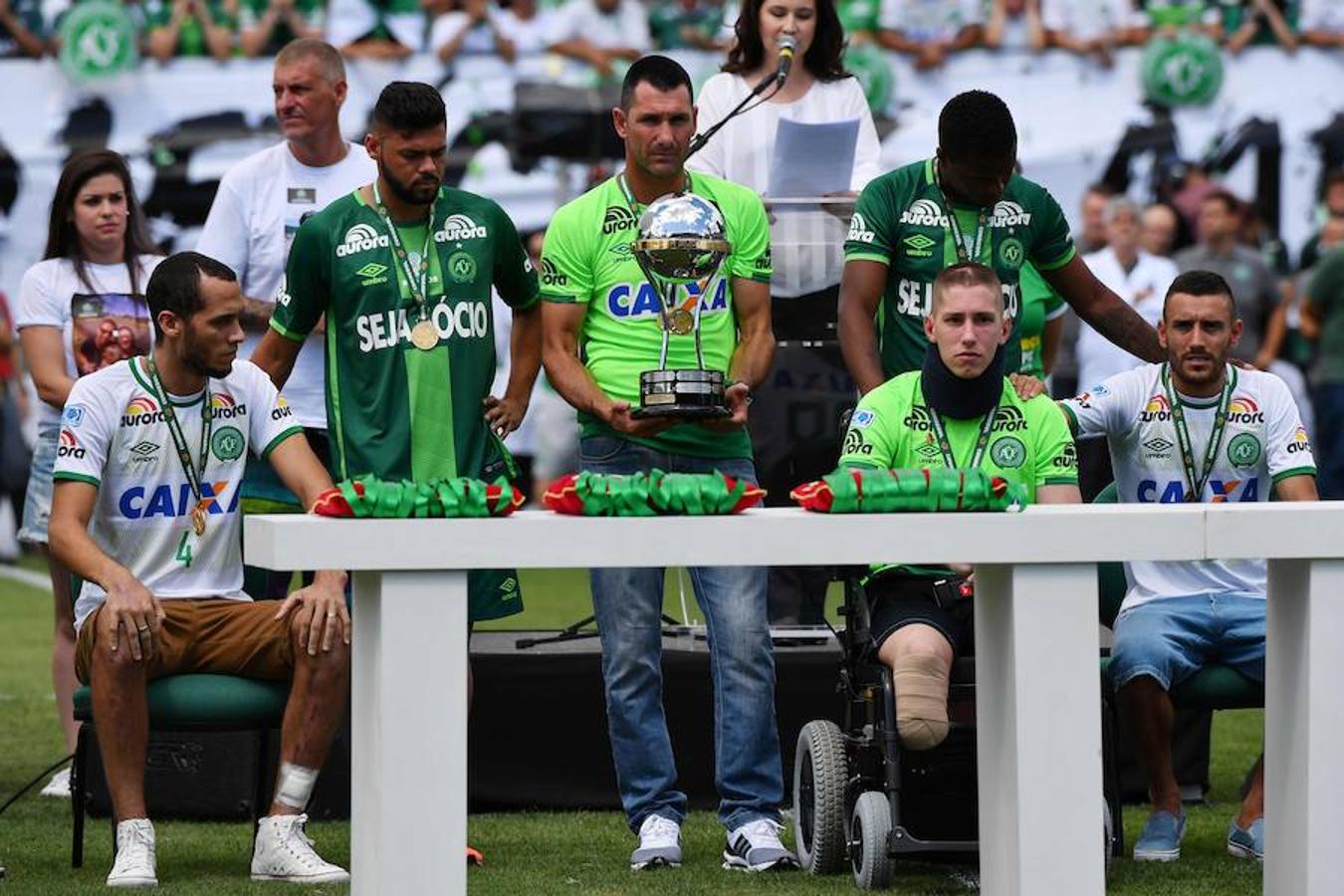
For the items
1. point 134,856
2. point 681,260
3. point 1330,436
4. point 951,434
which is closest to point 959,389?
point 951,434

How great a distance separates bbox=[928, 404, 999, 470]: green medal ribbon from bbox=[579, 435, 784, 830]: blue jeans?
1.81 ft

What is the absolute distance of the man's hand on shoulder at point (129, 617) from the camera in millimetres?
5871

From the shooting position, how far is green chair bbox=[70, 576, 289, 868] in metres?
6.04

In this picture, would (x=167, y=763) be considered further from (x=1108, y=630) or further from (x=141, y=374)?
(x=1108, y=630)

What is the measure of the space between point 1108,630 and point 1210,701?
27.5 inches

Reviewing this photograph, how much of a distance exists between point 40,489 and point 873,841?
3127 millimetres

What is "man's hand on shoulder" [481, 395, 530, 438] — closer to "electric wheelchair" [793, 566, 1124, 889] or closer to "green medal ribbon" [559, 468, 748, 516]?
"electric wheelchair" [793, 566, 1124, 889]

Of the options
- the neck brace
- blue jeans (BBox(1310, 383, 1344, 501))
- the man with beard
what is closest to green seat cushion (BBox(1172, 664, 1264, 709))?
the neck brace

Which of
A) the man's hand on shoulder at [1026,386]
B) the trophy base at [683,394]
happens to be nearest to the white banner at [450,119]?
the man's hand on shoulder at [1026,386]

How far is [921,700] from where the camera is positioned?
18.9ft

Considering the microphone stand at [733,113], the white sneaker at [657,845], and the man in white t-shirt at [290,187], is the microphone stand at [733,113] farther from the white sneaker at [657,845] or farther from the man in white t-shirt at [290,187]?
the white sneaker at [657,845]

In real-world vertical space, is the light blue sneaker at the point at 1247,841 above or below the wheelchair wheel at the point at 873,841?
below

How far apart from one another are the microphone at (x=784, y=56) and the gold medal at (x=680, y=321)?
3.83 feet

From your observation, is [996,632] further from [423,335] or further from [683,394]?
[423,335]
